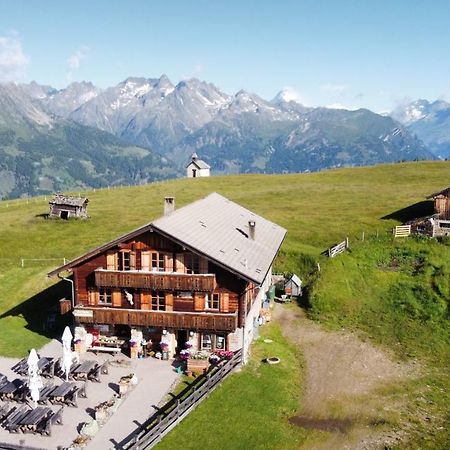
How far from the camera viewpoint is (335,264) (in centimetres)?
5497

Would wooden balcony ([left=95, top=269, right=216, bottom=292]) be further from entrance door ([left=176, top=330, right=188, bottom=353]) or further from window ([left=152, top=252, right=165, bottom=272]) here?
entrance door ([left=176, top=330, right=188, bottom=353])

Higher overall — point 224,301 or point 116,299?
point 224,301

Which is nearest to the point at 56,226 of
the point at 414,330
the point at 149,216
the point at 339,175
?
the point at 149,216

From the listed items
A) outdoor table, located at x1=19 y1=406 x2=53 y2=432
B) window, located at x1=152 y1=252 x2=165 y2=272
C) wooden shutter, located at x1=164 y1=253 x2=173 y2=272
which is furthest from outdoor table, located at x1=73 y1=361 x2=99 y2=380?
wooden shutter, located at x1=164 y1=253 x2=173 y2=272

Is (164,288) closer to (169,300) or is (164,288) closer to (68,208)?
(169,300)

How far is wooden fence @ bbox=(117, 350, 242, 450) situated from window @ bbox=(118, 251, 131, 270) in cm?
952

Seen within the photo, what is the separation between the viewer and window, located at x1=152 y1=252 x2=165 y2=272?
1494 inches

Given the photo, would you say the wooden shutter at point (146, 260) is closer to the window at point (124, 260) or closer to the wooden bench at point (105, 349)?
the window at point (124, 260)

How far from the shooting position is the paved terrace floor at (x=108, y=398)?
93.2ft

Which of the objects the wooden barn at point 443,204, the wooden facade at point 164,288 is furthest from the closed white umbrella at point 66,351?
the wooden barn at point 443,204

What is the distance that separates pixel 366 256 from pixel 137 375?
30390 mm

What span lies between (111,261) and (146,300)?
384cm

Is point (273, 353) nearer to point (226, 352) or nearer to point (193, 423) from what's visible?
point (226, 352)

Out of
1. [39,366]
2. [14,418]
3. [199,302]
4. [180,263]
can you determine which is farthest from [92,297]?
[14,418]
